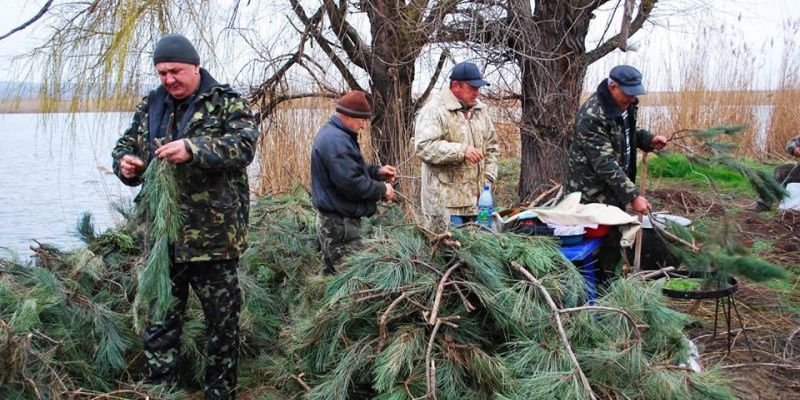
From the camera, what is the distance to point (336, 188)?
4.00 m

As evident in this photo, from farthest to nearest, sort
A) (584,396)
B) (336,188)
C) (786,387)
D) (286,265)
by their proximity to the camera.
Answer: (286,265) → (336,188) → (786,387) → (584,396)

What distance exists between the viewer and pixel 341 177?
12.7ft

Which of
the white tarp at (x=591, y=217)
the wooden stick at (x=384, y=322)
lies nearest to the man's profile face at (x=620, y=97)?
the white tarp at (x=591, y=217)

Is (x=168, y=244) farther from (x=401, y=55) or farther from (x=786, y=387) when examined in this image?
(x=401, y=55)

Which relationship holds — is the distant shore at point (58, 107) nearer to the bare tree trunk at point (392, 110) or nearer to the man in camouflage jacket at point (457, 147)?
the man in camouflage jacket at point (457, 147)

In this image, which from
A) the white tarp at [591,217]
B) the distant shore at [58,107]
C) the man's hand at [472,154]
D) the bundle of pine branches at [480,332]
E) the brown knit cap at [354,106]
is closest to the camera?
the bundle of pine branches at [480,332]

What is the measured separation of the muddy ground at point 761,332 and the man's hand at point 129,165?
271cm

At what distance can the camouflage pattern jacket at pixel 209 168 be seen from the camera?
2.95 m

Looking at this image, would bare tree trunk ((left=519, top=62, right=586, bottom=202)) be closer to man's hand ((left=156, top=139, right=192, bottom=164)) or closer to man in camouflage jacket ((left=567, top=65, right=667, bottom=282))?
man in camouflage jacket ((left=567, top=65, right=667, bottom=282))

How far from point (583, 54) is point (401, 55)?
171 cm

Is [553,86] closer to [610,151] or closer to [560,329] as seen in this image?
[610,151]

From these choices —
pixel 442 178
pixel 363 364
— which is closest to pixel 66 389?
pixel 363 364

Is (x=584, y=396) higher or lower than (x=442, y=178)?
lower

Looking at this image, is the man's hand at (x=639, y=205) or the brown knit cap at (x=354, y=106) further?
the brown knit cap at (x=354, y=106)
